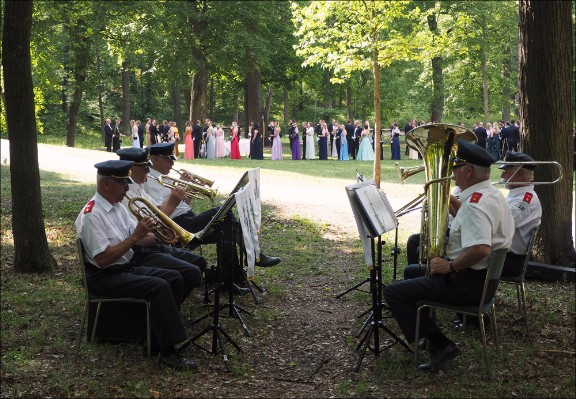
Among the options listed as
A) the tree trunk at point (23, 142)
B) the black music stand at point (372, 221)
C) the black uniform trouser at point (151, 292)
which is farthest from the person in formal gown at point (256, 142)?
the black uniform trouser at point (151, 292)

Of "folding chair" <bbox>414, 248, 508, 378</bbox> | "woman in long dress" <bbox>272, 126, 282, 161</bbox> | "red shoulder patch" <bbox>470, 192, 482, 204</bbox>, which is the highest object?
"woman in long dress" <bbox>272, 126, 282, 161</bbox>

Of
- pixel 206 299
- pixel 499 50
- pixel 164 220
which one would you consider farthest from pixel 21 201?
pixel 499 50

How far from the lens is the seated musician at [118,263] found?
545 cm

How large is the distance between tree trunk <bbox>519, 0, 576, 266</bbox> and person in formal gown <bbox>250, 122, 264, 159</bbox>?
21550mm

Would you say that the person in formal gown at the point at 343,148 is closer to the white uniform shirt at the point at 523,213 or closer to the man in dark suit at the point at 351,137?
the man in dark suit at the point at 351,137

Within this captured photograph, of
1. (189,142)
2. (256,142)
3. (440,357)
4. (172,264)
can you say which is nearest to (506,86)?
(256,142)

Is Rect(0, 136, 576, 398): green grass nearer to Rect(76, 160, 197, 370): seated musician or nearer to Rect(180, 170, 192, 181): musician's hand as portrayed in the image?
Rect(76, 160, 197, 370): seated musician

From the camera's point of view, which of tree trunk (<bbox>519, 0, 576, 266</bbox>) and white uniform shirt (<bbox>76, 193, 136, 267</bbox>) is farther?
tree trunk (<bbox>519, 0, 576, 266</bbox>)

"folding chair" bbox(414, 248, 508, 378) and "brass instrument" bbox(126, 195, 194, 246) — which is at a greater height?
"brass instrument" bbox(126, 195, 194, 246)

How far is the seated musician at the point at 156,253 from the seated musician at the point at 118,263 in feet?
1.38

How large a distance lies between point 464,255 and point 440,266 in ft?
0.74

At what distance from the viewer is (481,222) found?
16.8ft

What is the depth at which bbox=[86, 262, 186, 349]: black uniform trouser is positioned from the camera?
548 cm

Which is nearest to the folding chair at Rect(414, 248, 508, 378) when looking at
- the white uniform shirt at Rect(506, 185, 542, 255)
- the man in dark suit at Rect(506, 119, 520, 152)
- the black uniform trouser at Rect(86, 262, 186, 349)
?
the white uniform shirt at Rect(506, 185, 542, 255)
